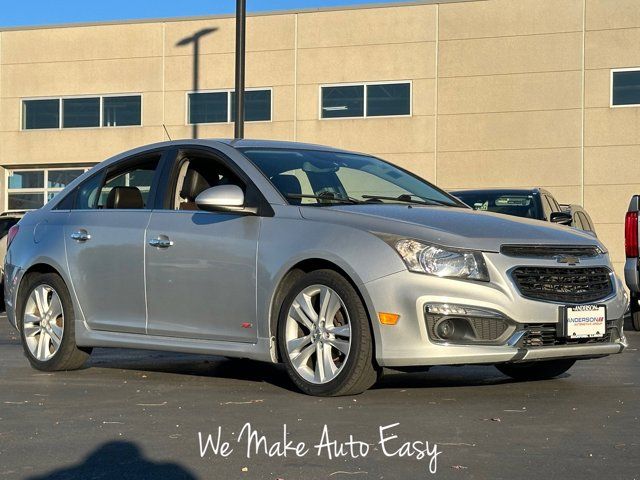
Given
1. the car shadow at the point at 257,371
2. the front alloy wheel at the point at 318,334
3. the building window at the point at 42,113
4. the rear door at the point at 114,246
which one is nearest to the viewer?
the front alloy wheel at the point at 318,334

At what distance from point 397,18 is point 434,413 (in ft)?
87.3

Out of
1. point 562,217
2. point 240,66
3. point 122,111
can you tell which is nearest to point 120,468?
point 562,217

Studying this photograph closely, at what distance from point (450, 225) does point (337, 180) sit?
124 cm

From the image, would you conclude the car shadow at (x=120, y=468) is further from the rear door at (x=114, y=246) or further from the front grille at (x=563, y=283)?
the rear door at (x=114, y=246)

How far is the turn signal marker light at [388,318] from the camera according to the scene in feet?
23.6

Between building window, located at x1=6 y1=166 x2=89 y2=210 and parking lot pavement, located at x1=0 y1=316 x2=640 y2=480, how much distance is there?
27066 millimetres

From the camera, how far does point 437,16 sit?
32.1 m

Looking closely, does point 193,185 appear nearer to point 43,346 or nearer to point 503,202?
point 43,346

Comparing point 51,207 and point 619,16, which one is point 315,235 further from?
point 619,16

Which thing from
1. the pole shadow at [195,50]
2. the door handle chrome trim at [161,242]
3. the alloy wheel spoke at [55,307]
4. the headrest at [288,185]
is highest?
the pole shadow at [195,50]

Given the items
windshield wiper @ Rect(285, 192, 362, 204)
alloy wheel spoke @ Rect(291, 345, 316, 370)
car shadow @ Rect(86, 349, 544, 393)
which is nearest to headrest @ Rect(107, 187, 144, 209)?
car shadow @ Rect(86, 349, 544, 393)

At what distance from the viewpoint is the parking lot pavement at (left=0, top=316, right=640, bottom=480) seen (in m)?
5.26

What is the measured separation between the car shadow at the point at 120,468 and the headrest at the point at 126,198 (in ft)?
11.5

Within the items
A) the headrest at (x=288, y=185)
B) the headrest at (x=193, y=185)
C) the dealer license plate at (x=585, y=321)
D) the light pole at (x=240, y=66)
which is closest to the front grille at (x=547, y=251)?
the dealer license plate at (x=585, y=321)
